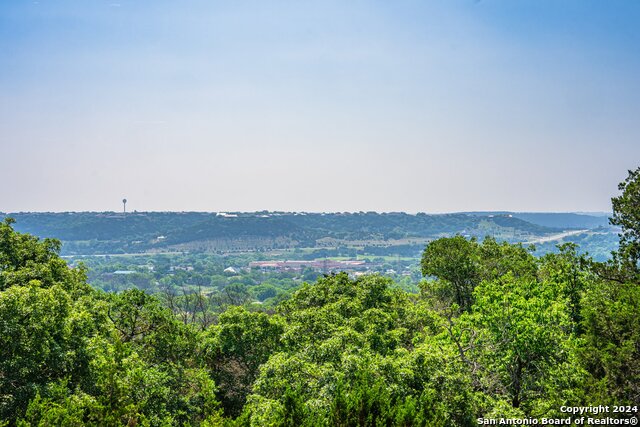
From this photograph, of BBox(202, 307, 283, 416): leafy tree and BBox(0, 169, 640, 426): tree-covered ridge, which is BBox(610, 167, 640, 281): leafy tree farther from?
BBox(202, 307, 283, 416): leafy tree

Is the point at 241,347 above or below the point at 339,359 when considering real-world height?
below

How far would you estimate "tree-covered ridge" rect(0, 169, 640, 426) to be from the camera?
57.8ft

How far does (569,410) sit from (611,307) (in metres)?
6.85

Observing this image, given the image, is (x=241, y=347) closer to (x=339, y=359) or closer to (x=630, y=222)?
(x=339, y=359)

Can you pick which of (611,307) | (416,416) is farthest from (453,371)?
(611,307)

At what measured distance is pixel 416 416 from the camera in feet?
54.1

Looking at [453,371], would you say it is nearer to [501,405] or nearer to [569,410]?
[501,405]

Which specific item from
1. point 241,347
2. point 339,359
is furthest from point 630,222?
point 241,347

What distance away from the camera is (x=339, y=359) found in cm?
2183

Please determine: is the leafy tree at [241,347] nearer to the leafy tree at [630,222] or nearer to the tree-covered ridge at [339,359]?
the tree-covered ridge at [339,359]

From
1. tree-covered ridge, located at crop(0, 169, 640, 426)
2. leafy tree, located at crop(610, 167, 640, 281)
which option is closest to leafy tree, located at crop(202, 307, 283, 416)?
tree-covered ridge, located at crop(0, 169, 640, 426)

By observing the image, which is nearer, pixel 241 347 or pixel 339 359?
pixel 339 359

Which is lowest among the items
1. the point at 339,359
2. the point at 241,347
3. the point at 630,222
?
the point at 241,347

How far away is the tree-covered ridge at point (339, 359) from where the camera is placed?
694 inches
